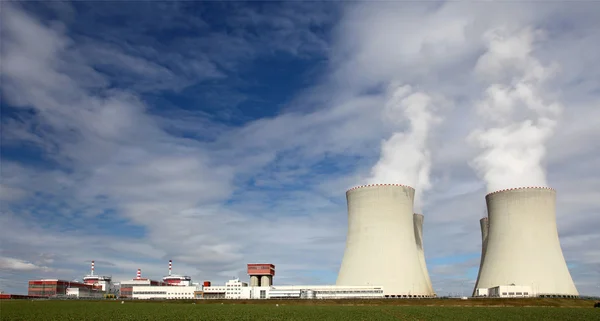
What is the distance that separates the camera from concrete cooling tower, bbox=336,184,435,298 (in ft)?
144

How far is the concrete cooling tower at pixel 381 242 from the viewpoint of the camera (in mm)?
43938

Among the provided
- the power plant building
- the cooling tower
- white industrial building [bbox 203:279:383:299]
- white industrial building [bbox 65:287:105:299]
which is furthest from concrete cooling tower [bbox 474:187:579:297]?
white industrial building [bbox 65:287:105:299]

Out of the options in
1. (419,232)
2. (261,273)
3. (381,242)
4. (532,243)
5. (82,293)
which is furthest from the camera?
(82,293)

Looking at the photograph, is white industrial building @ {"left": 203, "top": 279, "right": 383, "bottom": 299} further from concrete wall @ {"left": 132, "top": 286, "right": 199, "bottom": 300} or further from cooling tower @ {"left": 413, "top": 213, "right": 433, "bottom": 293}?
cooling tower @ {"left": 413, "top": 213, "right": 433, "bottom": 293}

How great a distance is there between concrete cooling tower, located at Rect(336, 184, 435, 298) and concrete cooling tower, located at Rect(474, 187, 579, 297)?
25.3 feet

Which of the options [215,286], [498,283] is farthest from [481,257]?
[215,286]

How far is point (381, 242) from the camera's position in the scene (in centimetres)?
4388

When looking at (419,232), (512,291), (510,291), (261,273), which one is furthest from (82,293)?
(512,291)

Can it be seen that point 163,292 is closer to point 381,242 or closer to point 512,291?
point 381,242

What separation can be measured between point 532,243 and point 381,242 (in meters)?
12.0

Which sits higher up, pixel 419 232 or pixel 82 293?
pixel 419 232

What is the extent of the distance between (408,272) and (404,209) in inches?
214

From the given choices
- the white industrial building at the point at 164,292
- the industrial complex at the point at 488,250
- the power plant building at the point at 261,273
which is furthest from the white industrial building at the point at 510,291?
the white industrial building at the point at 164,292

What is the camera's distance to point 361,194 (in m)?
45.4
